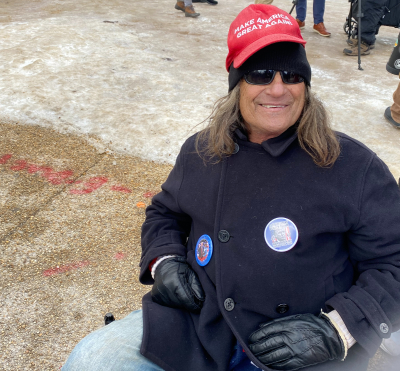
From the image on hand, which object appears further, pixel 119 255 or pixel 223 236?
pixel 119 255

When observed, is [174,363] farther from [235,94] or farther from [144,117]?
[144,117]

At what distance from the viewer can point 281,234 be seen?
1484mm

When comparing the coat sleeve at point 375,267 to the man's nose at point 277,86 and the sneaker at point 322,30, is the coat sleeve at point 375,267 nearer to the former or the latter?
the man's nose at point 277,86

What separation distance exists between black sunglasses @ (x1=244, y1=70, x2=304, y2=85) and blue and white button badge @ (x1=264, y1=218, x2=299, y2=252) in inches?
20.5

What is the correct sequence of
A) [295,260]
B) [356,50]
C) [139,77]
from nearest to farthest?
[295,260] < [139,77] < [356,50]

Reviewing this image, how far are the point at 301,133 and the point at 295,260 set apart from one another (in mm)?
479

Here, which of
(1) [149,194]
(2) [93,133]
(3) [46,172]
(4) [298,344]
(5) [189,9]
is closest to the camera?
(4) [298,344]

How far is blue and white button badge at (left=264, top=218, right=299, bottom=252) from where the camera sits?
1.47 meters

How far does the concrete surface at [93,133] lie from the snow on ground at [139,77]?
0.02 meters

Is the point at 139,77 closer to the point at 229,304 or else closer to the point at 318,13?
the point at 318,13

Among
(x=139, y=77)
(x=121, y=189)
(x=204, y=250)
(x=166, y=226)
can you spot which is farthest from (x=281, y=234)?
(x=139, y=77)

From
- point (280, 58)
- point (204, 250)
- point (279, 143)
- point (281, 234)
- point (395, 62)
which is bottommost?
point (395, 62)

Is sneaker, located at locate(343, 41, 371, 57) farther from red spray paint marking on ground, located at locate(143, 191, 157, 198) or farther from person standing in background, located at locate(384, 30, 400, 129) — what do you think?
red spray paint marking on ground, located at locate(143, 191, 157, 198)

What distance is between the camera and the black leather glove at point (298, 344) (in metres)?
1.37
